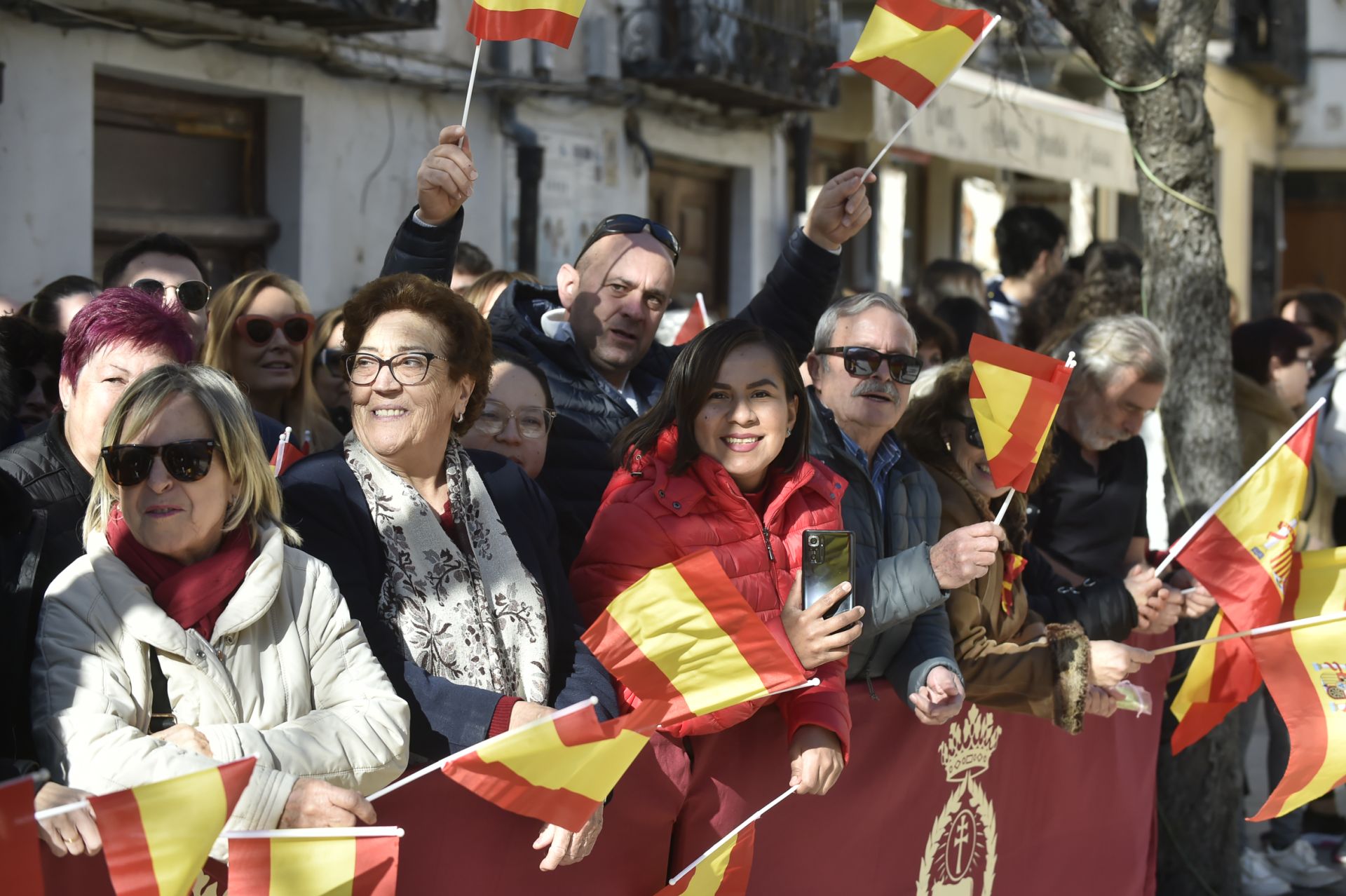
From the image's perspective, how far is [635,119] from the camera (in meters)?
12.8

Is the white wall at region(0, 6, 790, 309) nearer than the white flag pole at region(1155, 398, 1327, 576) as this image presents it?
No

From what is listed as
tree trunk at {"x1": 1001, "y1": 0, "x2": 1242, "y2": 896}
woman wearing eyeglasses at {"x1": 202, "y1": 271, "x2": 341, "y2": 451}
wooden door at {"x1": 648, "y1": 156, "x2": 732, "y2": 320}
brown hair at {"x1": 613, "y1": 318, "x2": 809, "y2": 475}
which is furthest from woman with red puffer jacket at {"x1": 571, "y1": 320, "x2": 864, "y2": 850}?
wooden door at {"x1": 648, "y1": 156, "x2": 732, "y2": 320}

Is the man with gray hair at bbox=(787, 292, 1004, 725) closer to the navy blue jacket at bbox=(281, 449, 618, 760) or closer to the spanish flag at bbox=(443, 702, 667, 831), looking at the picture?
the navy blue jacket at bbox=(281, 449, 618, 760)

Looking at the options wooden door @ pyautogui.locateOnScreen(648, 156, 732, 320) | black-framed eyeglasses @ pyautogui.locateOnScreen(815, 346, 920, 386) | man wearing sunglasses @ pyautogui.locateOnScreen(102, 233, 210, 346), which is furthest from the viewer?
wooden door @ pyautogui.locateOnScreen(648, 156, 732, 320)

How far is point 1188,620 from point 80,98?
557cm

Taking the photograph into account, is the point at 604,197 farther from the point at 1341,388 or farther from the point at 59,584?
the point at 59,584

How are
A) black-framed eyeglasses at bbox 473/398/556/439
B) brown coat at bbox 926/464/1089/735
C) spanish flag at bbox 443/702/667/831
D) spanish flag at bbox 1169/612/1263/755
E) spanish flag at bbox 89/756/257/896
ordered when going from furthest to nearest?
spanish flag at bbox 1169/612/1263/755
brown coat at bbox 926/464/1089/735
black-framed eyeglasses at bbox 473/398/556/439
spanish flag at bbox 443/702/667/831
spanish flag at bbox 89/756/257/896

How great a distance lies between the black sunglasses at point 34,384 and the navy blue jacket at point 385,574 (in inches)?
49.2

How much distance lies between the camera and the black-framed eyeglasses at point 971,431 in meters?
4.63

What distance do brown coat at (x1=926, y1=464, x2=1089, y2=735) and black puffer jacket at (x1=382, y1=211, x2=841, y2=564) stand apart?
837mm

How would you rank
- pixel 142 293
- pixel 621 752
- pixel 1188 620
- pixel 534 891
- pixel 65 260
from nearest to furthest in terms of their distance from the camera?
pixel 621 752 < pixel 534 891 < pixel 142 293 < pixel 1188 620 < pixel 65 260

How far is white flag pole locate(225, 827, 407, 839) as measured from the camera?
266 centimetres

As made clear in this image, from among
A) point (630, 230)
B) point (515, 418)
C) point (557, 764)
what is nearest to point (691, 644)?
point (557, 764)

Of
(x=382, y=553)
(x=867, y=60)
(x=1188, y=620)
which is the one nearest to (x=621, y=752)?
(x=382, y=553)
